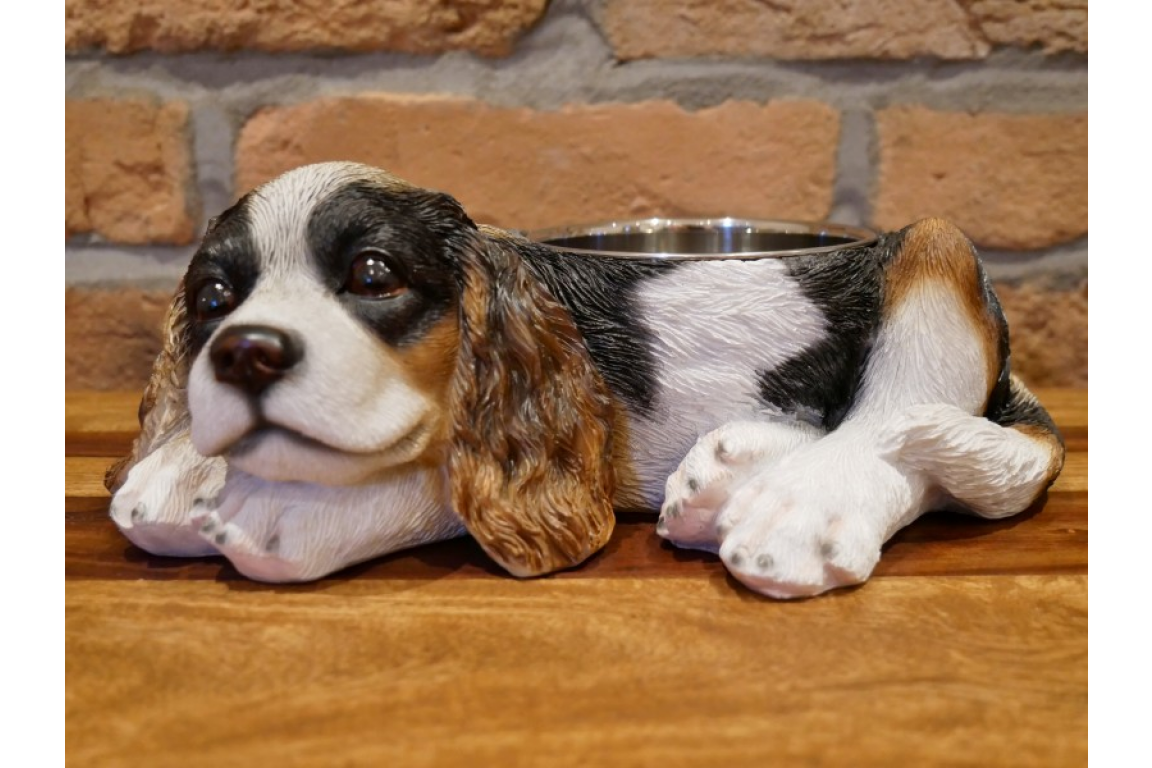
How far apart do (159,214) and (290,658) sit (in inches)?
27.4

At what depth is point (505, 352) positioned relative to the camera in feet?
2.17

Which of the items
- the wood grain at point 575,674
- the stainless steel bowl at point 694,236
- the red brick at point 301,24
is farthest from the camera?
the red brick at point 301,24

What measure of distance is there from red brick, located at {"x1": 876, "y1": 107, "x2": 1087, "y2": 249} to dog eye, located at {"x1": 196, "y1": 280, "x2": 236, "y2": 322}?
72cm

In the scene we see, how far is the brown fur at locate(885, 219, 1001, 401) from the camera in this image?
73cm

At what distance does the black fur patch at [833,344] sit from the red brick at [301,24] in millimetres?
482

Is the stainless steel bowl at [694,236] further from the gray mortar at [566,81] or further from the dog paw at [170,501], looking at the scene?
the dog paw at [170,501]

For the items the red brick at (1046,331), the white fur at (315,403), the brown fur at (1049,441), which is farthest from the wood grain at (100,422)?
the red brick at (1046,331)

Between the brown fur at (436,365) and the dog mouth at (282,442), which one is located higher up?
the brown fur at (436,365)

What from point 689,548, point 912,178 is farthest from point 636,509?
point 912,178

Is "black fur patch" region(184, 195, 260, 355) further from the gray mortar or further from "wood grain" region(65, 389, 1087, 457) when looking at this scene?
the gray mortar

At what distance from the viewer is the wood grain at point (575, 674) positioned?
0.48 m

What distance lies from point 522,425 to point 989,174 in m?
0.70

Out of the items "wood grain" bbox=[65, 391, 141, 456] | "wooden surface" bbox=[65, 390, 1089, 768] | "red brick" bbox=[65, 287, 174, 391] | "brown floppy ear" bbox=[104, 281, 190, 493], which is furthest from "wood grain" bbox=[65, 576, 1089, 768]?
"red brick" bbox=[65, 287, 174, 391]

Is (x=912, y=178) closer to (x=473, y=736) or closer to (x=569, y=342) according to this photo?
A: (x=569, y=342)
